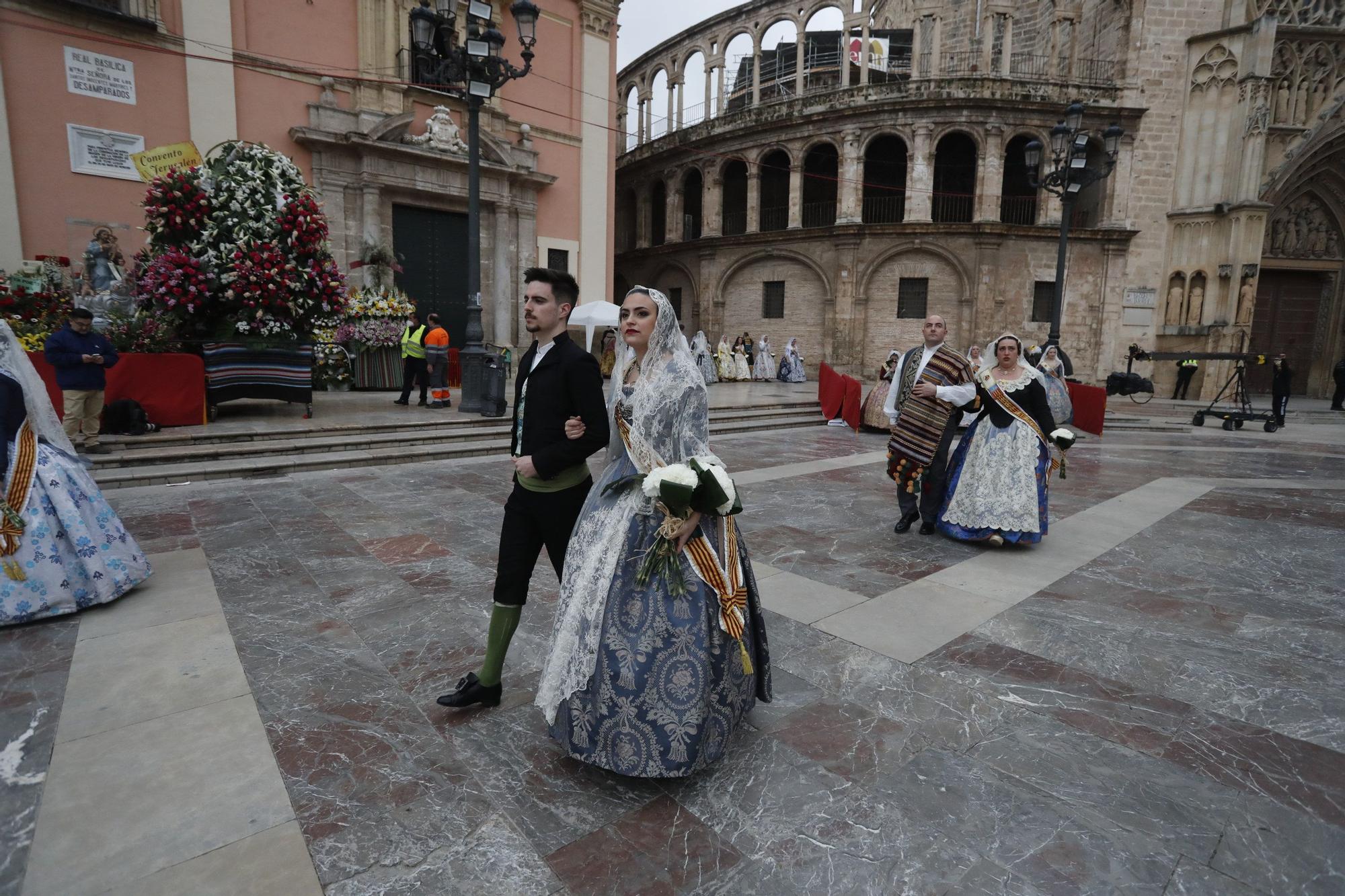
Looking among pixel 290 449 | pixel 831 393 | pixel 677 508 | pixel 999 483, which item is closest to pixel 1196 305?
pixel 831 393

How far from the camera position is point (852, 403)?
13.7m

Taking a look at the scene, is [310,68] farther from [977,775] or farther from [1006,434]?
[977,775]

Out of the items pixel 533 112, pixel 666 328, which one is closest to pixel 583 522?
pixel 666 328

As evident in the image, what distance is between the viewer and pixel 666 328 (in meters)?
2.69

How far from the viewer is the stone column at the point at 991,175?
2341 cm

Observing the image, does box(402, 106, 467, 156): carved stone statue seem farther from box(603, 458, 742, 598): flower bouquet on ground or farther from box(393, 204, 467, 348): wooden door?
box(603, 458, 742, 598): flower bouquet on ground

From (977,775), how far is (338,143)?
1678cm

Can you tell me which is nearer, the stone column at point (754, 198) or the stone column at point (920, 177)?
the stone column at point (920, 177)

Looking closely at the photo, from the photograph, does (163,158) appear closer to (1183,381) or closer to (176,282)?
(176,282)

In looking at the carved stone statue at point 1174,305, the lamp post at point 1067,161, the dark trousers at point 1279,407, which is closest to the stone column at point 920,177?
the carved stone statue at point 1174,305

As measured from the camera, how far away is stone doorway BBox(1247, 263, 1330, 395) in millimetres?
24438

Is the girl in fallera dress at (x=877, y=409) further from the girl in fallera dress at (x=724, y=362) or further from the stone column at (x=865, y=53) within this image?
the stone column at (x=865, y=53)

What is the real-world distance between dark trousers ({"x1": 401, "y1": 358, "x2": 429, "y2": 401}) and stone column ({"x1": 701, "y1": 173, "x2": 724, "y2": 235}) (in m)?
18.6

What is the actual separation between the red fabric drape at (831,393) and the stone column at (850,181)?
12.3 metres
